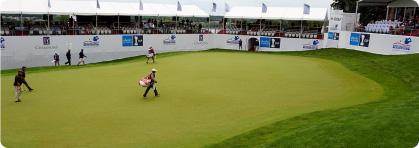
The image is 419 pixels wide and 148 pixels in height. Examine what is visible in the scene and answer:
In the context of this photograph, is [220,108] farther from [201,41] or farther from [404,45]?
[201,41]

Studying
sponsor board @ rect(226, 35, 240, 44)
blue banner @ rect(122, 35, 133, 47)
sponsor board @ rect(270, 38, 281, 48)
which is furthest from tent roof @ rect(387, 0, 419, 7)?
blue banner @ rect(122, 35, 133, 47)

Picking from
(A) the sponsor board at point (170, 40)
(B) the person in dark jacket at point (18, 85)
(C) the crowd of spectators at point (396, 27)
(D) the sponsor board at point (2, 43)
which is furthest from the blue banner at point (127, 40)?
(B) the person in dark jacket at point (18, 85)

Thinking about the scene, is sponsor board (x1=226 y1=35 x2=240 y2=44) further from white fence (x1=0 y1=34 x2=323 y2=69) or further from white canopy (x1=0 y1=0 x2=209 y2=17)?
white canopy (x1=0 y1=0 x2=209 y2=17)

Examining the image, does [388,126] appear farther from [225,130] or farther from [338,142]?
[225,130]

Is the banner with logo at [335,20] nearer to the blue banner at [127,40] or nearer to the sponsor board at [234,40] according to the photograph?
the sponsor board at [234,40]

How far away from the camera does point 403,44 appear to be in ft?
102

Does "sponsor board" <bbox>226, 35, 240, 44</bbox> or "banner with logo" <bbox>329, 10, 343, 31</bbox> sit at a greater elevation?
"banner with logo" <bbox>329, 10, 343, 31</bbox>

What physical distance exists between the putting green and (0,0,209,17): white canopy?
1427cm

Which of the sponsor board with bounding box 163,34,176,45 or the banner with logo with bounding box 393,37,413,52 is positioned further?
the sponsor board with bounding box 163,34,176,45

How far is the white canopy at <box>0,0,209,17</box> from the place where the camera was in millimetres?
34875

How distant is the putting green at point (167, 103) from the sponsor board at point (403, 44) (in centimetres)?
888

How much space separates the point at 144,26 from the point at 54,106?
30.7 m

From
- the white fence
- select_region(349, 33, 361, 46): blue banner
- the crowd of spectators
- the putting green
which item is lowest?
the putting green

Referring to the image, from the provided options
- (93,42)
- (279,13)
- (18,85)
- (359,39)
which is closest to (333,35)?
(359,39)
